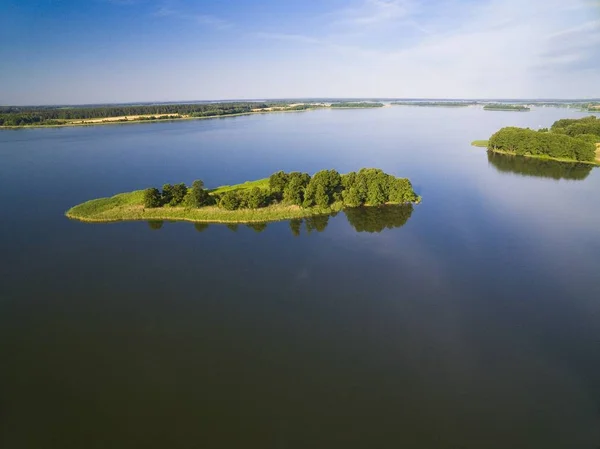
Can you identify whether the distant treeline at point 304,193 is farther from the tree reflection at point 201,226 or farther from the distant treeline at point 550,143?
the distant treeline at point 550,143

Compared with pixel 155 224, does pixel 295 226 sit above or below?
below

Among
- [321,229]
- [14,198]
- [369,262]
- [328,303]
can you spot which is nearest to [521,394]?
[328,303]

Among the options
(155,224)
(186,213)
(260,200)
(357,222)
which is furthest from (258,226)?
(155,224)

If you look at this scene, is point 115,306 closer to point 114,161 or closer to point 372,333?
point 372,333

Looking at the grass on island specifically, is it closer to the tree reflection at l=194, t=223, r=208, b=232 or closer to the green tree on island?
the green tree on island

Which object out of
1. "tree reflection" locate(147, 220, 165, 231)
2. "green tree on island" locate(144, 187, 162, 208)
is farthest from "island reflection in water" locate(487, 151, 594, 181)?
"tree reflection" locate(147, 220, 165, 231)

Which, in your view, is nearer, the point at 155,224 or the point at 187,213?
the point at 155,224

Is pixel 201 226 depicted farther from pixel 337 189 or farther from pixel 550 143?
pixel 550 143
